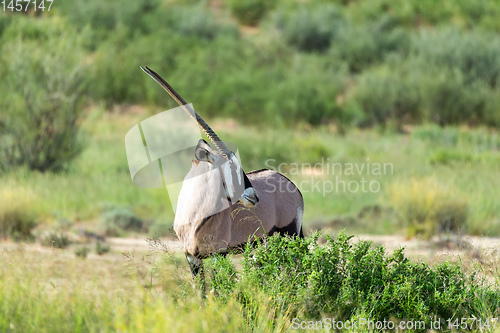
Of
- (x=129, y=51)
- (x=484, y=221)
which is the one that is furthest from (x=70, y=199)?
(x=129, y=51)

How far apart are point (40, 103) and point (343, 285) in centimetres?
971

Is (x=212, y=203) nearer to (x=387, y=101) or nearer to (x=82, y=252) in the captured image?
(x=82, y=252)

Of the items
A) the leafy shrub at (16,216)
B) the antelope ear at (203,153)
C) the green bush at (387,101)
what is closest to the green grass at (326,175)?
the leafy shrub at (16,216)

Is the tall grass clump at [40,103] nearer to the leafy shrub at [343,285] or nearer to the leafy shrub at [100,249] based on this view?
the leafy shrub at [100,249]

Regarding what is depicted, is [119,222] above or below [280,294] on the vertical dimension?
below

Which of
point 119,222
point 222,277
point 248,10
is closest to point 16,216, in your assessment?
point 119,222

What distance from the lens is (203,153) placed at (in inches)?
173

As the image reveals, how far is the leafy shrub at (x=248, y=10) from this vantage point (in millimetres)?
34500

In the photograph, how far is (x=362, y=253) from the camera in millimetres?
5047

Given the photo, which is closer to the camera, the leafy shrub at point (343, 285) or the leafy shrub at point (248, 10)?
the leafy shrub at point (343, 285)

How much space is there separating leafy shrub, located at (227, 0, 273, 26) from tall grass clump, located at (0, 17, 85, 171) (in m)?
21.8

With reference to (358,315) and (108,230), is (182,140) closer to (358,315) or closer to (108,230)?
(108,230)

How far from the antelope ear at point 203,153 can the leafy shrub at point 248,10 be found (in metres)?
30.8

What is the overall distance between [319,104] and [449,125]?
12.3ft
